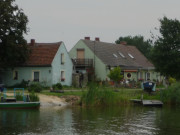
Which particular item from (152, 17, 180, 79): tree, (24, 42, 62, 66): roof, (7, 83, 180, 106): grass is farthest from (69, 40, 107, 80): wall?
(7, 83, 180, 106): grass

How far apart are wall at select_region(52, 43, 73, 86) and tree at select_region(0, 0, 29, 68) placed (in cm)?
424

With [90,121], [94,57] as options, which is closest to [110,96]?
[90,121]

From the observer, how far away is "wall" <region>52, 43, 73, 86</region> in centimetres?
5334

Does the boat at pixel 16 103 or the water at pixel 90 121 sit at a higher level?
the boat at pixel 16 103

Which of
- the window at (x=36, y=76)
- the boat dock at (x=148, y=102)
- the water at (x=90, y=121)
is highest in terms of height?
the window at (x=36, y=76)

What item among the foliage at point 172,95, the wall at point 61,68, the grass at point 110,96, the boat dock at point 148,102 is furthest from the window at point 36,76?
the foliage at point 172,95

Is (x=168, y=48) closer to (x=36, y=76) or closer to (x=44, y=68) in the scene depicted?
(x=44, y=68)

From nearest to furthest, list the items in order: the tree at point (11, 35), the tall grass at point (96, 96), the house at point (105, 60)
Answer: the tall grass at point (96, 96), the tree at point (11, 35), the house at point (105, 60)

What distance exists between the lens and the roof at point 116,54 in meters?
61.2

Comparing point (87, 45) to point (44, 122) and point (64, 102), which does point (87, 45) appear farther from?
point (44, 122)

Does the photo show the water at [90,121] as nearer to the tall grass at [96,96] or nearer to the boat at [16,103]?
the boat at [16,103]

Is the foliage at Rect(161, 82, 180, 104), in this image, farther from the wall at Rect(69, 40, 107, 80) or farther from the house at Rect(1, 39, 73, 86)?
the wall at Rect(69, 40, 107, 80)

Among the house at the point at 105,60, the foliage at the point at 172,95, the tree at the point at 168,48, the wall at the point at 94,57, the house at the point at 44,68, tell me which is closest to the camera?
the foliage at the point at 172,95

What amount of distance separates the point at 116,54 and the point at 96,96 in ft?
91.4
